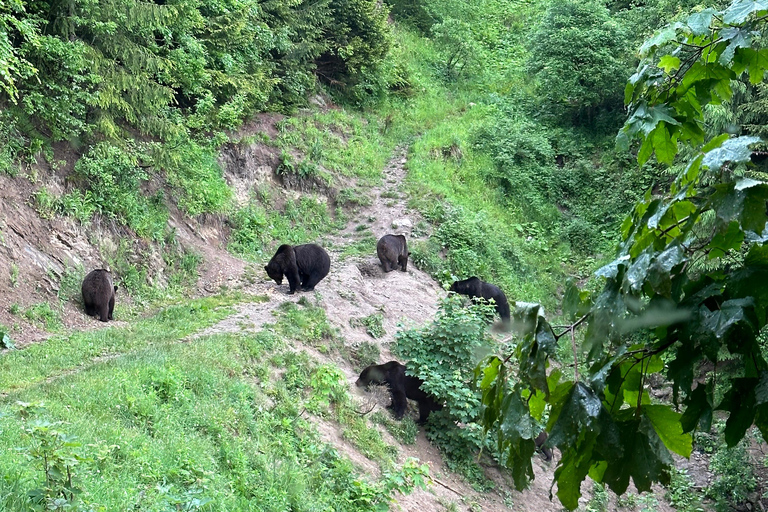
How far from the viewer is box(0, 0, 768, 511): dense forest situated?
7.95 feet

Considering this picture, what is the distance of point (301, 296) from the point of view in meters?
13.6

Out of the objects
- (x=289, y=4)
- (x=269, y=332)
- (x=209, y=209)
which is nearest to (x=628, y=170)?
(x=289, y=4)

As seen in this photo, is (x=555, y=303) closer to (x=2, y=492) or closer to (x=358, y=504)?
(x=358, y=504)

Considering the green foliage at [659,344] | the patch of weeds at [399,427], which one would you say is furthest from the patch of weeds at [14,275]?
the green foliage at [659,344]

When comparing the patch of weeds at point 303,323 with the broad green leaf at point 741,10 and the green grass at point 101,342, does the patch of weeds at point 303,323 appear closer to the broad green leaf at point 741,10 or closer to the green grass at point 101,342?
the green grass at point 101,342

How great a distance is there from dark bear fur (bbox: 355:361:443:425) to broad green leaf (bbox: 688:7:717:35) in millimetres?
9039

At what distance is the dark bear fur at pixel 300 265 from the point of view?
1402 cm

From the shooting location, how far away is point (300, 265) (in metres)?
14.2

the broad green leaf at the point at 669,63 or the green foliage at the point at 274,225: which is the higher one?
the broad green leaf at the point at 669,63

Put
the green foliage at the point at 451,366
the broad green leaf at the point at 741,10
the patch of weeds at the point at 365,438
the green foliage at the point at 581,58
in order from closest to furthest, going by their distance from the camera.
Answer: the broad green leaf at the point at 741,10 < the patch of weeds at the point at 365,438 < the green foliage at the point at 451,366 < the green foliage at the point at 581,58

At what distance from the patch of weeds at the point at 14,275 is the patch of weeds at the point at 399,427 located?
6365 mm

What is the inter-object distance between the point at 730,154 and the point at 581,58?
27.9 metres

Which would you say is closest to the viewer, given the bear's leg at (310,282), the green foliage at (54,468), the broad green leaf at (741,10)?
the broad green leaf at (741,10)

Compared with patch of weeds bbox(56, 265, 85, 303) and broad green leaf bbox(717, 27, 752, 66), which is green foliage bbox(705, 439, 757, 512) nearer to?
broad green leaf bbox(717, 27, 752, 66)
